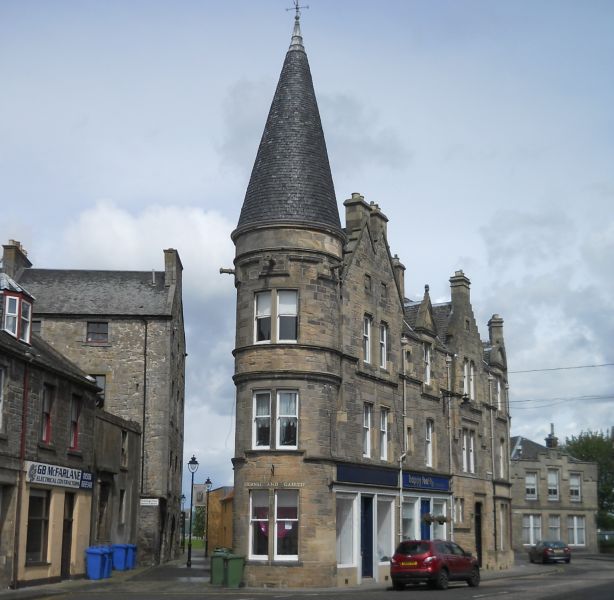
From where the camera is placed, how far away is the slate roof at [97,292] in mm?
43656

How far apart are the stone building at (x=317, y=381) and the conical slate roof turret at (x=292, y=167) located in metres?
0.05

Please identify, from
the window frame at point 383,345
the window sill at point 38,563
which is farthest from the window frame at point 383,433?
the window sill at point 38,563

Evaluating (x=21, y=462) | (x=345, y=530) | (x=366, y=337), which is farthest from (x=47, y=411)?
(x=366, y=337)

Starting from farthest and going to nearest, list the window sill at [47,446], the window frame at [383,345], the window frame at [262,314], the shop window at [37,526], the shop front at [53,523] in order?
the window frame at [383,345] → the window frame at [262,314] → the window sill at [47,446] → the shop window at [37,526] → the shop front at [53,523]

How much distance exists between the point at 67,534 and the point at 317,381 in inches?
397

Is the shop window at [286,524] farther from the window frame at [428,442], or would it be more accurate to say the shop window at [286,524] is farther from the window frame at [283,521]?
the window frame at [428,442]

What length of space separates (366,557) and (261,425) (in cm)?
718

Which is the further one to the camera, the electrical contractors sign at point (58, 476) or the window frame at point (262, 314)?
the window frame at point (262, 314)

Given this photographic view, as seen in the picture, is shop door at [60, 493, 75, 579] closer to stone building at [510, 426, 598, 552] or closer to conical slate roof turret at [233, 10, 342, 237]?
conical slate roof turret at [233, 10, 342, 237]

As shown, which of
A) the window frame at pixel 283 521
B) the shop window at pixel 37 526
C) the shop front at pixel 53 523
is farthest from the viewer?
the window frame at pixel 283 521

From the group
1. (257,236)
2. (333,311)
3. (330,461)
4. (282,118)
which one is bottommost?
(330,461)

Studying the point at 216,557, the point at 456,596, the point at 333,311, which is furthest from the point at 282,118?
the point at 456,596

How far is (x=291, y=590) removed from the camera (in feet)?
94.5

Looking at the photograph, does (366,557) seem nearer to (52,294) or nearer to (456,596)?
(456,596)
